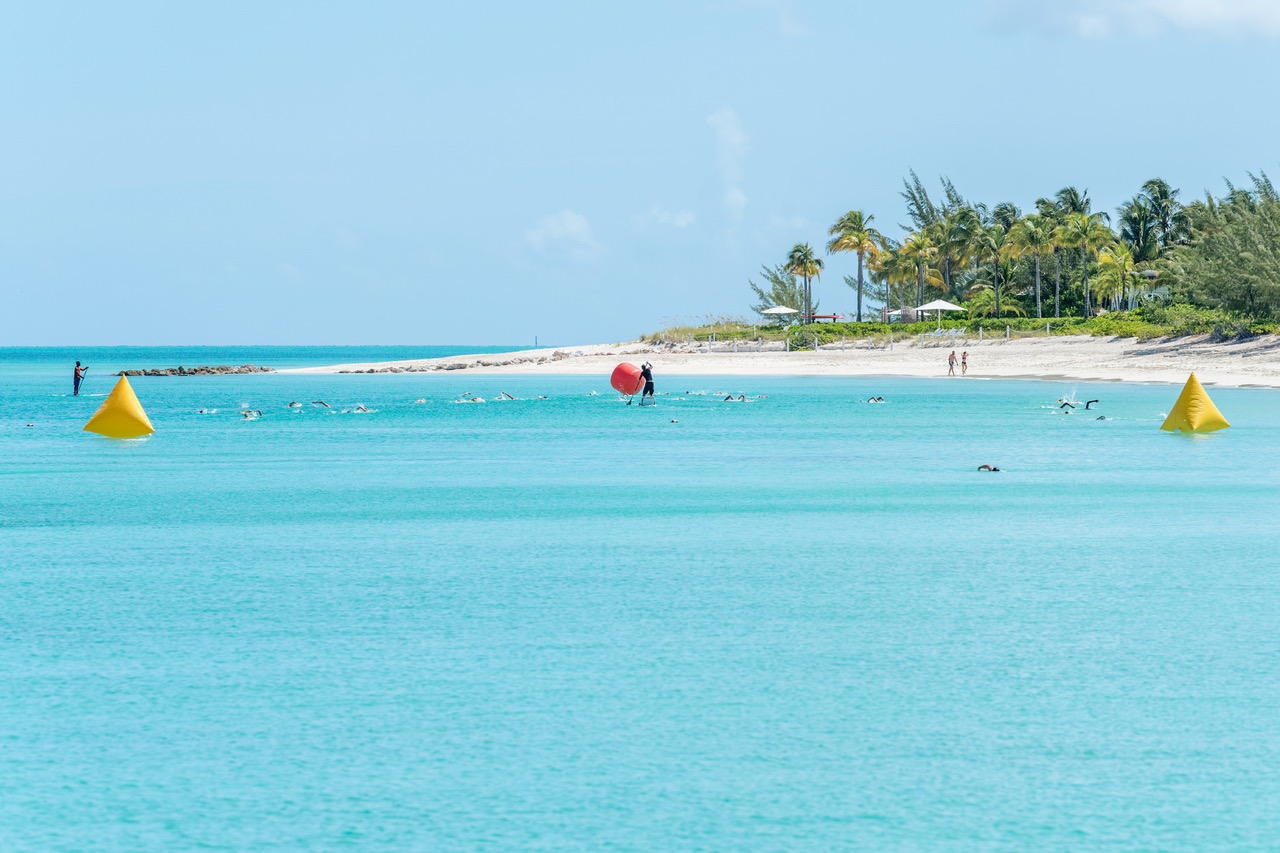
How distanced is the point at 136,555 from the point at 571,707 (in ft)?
27.5

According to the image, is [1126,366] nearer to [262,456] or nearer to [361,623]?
[262,456]

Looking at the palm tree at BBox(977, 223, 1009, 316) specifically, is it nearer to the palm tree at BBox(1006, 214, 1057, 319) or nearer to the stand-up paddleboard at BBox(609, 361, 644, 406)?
the palm tree at BBox(1006, 214, 1057, 319)

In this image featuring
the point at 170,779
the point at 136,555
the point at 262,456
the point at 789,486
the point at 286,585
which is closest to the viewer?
the point at 170,779

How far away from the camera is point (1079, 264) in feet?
302

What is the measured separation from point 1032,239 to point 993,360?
18.1 meters

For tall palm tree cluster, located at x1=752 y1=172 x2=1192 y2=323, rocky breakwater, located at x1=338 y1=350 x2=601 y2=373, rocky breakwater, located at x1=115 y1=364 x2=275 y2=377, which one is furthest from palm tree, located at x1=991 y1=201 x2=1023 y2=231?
rocky breakwater, located at x1=115 y1=364 x2=275 y2=377

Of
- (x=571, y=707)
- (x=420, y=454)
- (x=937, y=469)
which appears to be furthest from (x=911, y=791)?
(x=420, y=454)

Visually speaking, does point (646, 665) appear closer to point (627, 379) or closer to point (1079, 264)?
point (627, 379)

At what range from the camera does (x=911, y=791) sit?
712cm

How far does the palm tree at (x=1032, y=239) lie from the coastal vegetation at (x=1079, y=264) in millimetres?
87

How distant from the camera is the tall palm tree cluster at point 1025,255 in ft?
281

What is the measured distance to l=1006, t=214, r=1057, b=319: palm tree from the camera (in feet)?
277

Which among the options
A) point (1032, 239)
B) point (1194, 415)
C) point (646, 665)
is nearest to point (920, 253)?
point (1032, 239)

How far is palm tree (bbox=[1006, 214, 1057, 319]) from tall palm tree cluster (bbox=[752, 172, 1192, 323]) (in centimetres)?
8
